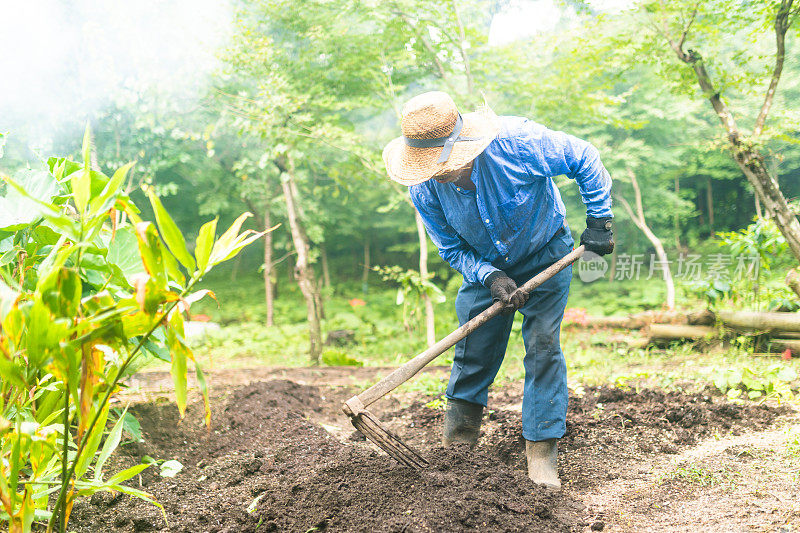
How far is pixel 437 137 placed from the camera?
8.34ft

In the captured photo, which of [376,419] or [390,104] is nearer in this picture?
[376,419]

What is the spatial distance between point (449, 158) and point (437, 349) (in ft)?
2.83

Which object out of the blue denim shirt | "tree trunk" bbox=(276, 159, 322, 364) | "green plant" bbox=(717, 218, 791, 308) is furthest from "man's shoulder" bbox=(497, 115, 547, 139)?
"tree trunk" bbox=(276, 159, 322, 364)

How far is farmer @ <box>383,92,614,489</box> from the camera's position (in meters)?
2.55

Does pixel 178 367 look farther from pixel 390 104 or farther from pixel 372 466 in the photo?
pixel 390 104

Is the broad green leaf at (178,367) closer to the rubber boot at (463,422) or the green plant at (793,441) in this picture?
the rubber boot at (463,422)

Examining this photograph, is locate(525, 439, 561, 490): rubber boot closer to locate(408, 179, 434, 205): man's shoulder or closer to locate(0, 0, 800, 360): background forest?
locate(408, 179, 434, 205): man's shoulder

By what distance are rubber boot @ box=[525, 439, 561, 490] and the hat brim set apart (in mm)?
1372

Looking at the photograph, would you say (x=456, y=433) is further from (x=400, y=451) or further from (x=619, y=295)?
(x=619, y=295)

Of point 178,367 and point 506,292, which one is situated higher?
point 178,367

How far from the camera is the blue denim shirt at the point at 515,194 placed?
2621mm

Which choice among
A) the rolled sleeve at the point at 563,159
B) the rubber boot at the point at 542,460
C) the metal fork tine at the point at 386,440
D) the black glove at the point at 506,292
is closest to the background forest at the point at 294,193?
the metal fork tine at the point at 386,440

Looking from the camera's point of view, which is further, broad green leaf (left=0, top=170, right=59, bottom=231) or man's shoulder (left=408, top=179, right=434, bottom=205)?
man's shoulder (left=408, top=179, right=434, bottom=205)

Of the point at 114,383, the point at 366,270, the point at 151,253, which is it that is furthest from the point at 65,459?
the point at 366,270
